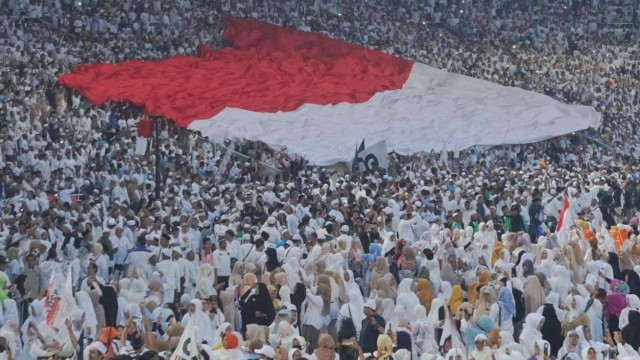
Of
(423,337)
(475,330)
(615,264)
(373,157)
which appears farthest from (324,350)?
(373,157)

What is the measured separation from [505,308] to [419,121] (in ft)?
53.6

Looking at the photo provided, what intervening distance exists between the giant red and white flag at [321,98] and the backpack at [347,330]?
44.8ft

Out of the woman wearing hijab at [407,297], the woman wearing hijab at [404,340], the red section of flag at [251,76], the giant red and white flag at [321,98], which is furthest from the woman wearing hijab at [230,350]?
the red section of flag at [251,76]

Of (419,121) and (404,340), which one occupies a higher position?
(404,340)

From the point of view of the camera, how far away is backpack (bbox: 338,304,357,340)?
17.7 meters

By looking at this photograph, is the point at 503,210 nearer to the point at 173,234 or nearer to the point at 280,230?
the point at 280,230

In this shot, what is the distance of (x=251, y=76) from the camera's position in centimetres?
3666

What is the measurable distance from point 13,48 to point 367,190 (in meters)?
10.5

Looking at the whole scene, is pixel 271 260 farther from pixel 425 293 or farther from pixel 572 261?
pixel 572 261

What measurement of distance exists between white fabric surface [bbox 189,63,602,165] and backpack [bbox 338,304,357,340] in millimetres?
13498

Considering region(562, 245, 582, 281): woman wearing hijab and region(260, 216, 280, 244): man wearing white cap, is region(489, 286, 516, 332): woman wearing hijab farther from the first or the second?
region(260, 216, 280, 244): man wearing white cap

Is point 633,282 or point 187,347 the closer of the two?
point 187,347

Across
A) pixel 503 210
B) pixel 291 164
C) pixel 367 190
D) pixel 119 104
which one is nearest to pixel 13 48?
pixel 119 104

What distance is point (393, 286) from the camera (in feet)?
63.6
